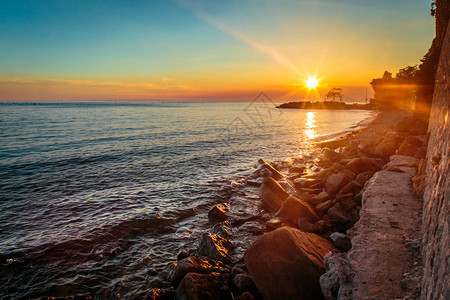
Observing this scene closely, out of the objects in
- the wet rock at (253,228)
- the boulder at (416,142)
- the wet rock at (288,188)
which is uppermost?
the boulder at (416,142)

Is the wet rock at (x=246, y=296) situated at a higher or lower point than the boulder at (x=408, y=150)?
lower

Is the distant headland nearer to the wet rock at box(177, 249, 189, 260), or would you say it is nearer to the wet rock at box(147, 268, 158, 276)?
the wet rock at box(177, 249, 189, 260)

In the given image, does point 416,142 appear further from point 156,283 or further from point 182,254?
point 156,283

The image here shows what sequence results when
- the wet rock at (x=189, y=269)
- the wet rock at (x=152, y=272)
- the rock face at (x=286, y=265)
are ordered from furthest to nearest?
the wet rock at (x=152, y=272) → the wet rock at (x=189, y=269) → the rock face at (x=286, y=265)

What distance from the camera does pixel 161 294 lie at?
475 cm

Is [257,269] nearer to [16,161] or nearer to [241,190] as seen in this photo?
[241,190]

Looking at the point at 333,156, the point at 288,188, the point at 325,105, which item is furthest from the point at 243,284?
the point at 325,105

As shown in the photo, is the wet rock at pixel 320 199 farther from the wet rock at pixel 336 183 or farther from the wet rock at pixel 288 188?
the wet rock at pixel 288 188

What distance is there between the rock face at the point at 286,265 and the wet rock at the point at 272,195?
4.05 m

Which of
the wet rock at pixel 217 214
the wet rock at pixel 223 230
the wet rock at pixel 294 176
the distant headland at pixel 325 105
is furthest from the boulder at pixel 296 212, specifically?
the distant headland at pixel 325 105

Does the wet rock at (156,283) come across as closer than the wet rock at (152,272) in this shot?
Yes

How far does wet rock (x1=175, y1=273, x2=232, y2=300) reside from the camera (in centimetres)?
426

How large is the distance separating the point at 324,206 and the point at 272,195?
2124mm

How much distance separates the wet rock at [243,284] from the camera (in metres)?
4.63
